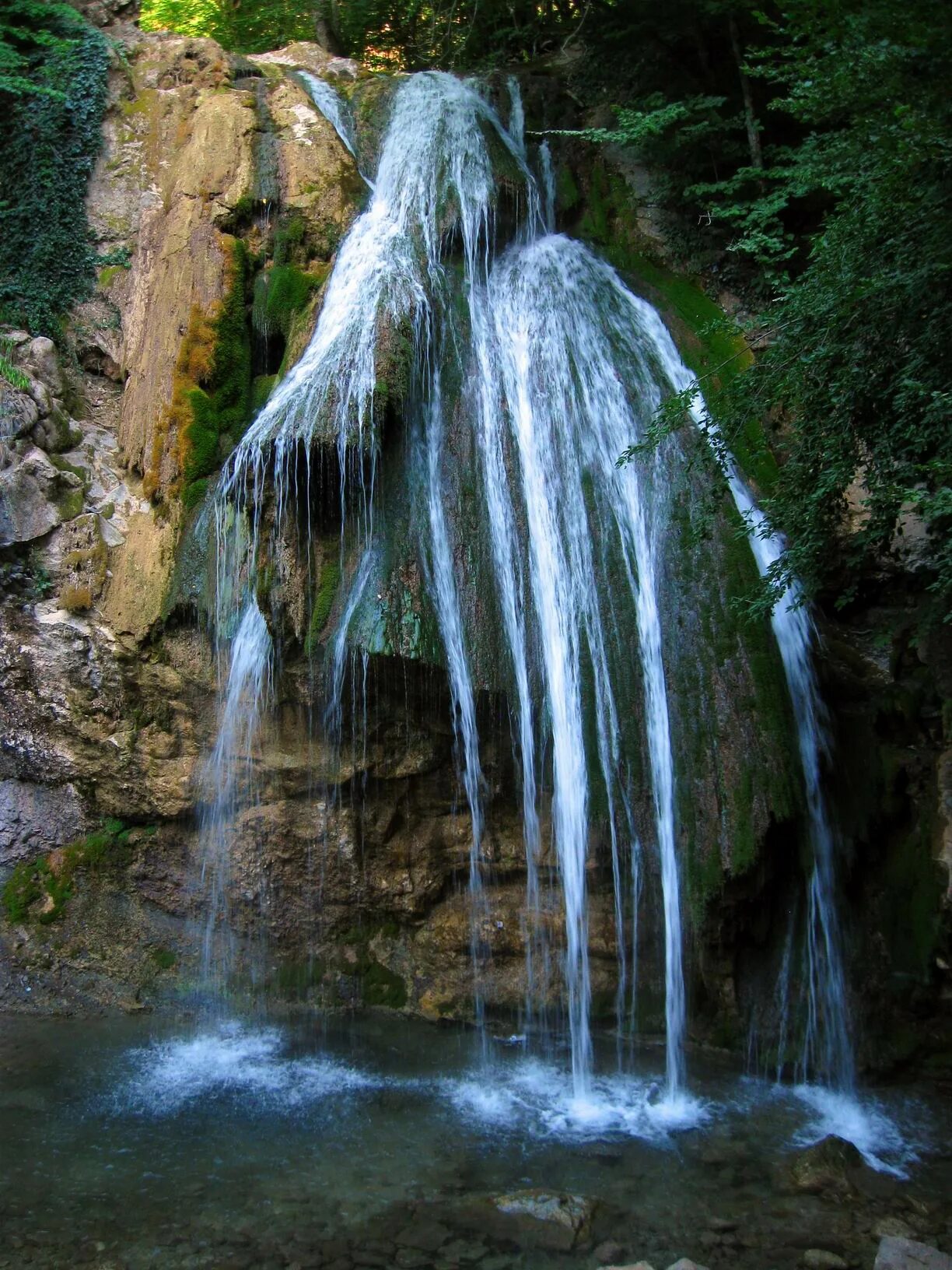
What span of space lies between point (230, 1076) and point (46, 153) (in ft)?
30.8

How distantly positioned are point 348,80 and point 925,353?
8386 millimetres

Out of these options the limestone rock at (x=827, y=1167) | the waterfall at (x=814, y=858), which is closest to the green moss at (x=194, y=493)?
the waterfall at (x=814, y=858)

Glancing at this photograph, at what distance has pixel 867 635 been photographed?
809cm

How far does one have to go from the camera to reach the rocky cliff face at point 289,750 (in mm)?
6684

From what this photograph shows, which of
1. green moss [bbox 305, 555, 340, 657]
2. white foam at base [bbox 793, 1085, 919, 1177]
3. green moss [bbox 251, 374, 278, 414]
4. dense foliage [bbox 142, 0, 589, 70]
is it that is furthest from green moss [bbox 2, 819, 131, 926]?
dense foliage [bbox 142, 0, 589, 70]

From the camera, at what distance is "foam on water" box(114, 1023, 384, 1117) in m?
6.17

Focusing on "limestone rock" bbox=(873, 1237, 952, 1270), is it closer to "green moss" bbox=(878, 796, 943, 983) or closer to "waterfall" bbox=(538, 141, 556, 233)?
"green moss" bbox=(878, 796, 943, 983)

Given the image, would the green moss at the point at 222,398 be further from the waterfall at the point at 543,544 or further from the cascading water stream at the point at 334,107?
the cascading water stream at the point at 334,107

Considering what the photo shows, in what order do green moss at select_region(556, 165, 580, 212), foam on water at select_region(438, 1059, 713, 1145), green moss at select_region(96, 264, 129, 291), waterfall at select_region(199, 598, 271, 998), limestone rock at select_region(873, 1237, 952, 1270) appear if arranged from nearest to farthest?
limestone rock at select_region(873, 1237, 952, 1270) < foam on water at select_region(438, 1059, 713, 1145) < waterfall at select_region(199, 598, 271, 998) < green moss at select_region(96, 264, 129, 291) < green moss at select_region(556, 165, 580, 212)

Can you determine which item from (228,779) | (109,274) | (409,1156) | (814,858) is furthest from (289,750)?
(109,274)

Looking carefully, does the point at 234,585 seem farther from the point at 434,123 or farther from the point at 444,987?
the point at 434,123

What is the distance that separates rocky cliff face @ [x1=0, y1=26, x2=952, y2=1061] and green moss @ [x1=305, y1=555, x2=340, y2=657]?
0.03 m

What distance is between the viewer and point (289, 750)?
750 cm

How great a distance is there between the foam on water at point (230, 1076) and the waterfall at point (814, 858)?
9.78 feet
